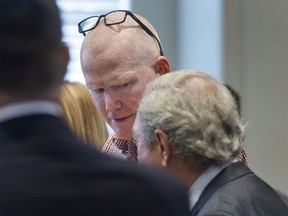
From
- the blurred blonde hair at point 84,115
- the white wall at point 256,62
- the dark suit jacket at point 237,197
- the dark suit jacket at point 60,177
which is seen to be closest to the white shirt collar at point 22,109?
the dark suit jacket at point 60,177

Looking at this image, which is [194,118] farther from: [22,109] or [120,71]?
[22,109]

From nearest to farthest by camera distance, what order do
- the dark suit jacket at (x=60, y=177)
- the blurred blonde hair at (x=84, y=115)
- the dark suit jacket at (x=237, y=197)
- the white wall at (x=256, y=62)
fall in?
the dark suit jacket at (x=60, y=177)
the dark suit jacket at (x=237, y=197)
the blurred blonde hair at (x=84, y=115)
the white wall at (x=256, y=62)

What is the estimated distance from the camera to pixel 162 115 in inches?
72.7

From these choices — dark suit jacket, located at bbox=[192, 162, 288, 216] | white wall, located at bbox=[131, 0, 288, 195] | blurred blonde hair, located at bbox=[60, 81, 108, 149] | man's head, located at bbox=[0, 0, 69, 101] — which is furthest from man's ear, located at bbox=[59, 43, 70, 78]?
white wall, located at bbox=[131, 0, 288, 195]

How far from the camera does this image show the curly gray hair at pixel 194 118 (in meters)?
1.83

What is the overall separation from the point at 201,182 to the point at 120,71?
1.67 feet

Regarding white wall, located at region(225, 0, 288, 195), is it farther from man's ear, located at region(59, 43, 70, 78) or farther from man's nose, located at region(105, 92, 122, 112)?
man's ear, located at region(59, 43, 70, 78)

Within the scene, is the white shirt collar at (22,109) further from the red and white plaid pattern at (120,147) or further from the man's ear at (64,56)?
the red and white plaid pattern at (120,147)

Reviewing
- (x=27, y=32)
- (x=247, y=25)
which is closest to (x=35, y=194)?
(x=27, y=32)

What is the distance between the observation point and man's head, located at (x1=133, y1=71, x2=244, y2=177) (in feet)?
6.02

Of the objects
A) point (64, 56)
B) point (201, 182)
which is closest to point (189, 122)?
point (201, 182)

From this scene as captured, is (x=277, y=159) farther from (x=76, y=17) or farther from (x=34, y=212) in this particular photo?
(x=34, y=212)

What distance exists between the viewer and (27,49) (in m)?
0.97

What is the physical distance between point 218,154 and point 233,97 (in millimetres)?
148
